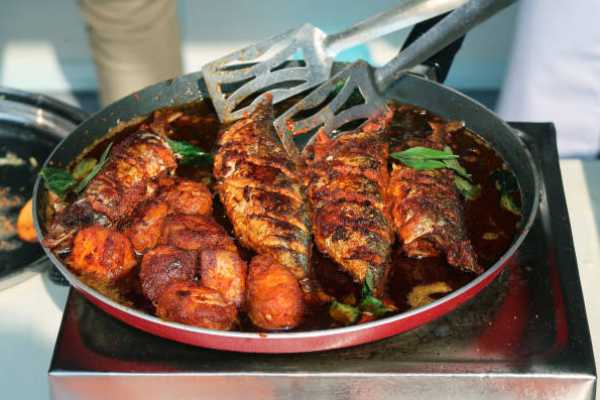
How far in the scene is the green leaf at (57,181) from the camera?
8.05 feet

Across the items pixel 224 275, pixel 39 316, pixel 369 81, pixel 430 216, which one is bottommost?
pixel 39 316

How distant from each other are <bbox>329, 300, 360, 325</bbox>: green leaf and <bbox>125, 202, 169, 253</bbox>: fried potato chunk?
76 centimetres

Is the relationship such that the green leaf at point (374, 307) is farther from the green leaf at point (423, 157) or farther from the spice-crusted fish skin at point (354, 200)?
the green leaf at point (423, 157)

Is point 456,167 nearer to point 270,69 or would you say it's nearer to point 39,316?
point 270,69

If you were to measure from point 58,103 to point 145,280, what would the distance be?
1761 millimetres

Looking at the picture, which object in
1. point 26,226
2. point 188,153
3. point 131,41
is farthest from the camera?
point 131,41

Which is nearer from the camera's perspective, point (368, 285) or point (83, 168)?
point (368, 285)

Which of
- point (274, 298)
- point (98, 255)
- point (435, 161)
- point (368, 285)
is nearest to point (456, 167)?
point (435, 161)

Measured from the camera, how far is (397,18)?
2.58 m

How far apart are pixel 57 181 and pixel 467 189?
5.37 ft

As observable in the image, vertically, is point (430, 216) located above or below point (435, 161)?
below

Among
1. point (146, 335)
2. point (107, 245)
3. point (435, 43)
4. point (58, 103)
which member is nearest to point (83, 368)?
point (146, 335)

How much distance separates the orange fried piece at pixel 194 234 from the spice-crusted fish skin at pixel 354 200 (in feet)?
1.14

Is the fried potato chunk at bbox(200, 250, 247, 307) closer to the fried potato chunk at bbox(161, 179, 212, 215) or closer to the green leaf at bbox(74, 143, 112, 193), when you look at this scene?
the fried potato chunk at bbox(161, 179, 212, 215)
